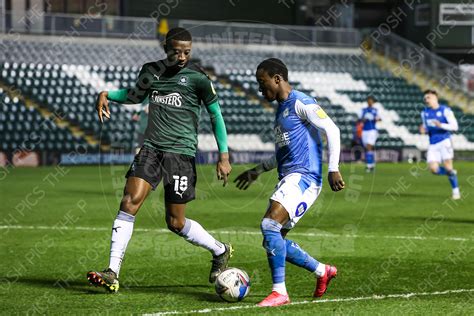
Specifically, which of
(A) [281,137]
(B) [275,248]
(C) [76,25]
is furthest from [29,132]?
(B) [275,248]

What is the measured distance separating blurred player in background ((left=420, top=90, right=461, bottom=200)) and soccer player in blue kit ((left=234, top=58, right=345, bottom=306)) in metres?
11.3

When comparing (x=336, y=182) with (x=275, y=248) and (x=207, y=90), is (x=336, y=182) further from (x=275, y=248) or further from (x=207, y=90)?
(x=207, y=90)

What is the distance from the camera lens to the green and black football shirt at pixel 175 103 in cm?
855

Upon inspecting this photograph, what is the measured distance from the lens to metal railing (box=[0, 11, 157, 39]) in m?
33.6

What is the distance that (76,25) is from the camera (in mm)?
34500

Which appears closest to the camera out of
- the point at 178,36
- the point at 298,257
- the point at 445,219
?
the point at 298,257

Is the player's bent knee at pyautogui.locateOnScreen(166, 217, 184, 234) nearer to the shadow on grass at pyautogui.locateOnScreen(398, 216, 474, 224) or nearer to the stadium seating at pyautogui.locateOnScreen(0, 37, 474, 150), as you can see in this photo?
the shadow on grass at pyautogui.locateOnScreen(398, 216, 474, 224)

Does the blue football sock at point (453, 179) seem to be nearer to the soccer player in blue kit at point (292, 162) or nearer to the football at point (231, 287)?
the soccer player in blue kit at point (292, 162)

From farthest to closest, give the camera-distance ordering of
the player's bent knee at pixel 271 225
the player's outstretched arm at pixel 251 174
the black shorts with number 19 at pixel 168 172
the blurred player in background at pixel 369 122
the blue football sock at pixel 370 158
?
1. the blurred player in background at pixel 369 122
2. the blue football sock at pixel 370 158
3. the black shorts with number 19 at pixel 168 172
4. the player's outstretched arm at pixel 251 174
5. the player's bent knee at pixel 271 225

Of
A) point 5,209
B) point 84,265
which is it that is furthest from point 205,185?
point 84,265

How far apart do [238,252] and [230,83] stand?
27.0m

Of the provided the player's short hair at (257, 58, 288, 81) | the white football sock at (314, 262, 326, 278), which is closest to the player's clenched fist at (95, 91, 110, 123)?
the player's short hair at (257, 58, 288, 81)

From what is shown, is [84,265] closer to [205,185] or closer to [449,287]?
[449,287]

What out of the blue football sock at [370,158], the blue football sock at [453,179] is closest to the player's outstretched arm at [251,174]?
the blue football sock at [453,179]
